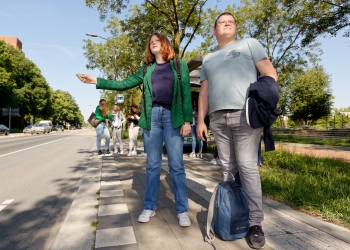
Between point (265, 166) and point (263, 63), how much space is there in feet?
14.9

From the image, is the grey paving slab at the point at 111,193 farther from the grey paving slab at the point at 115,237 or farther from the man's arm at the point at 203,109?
the man's arm at the point at 203,109

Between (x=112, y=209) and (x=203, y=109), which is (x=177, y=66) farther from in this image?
(x=112, y=209)

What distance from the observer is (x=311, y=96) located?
3197cm

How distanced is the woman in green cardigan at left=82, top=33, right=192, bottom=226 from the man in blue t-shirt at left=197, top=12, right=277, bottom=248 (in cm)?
47

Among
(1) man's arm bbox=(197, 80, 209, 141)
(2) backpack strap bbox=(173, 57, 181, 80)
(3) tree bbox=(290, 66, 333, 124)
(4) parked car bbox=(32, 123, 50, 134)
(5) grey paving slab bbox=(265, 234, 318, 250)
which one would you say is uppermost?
(3) tree bbox=(290, 66, 333, 124)

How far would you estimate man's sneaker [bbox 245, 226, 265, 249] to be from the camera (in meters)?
2.29

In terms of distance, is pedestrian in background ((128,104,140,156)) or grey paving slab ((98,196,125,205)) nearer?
grey paving slab ((98,196,125,205))

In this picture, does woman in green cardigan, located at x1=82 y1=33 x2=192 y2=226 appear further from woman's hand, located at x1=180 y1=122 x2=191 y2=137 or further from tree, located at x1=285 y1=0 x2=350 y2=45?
tree, located at x1=285 y1=0 x2=350 y2=45

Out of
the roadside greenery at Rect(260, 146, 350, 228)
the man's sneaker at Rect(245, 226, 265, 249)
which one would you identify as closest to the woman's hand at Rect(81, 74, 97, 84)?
the man's sneaker at Rect(245, 226, 265, 249)

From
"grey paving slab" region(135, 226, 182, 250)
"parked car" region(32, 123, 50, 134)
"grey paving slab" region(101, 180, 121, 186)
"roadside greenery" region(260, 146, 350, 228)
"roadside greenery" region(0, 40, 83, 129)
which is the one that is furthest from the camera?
"roadside greenery" region(0, 40, 83, 129)

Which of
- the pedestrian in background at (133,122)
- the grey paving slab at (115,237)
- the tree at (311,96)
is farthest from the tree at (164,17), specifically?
the tree at (311,96)

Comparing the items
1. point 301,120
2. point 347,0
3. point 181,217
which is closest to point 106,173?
point 181,217

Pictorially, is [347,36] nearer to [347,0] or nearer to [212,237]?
[347,0]

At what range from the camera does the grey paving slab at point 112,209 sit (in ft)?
10.8
